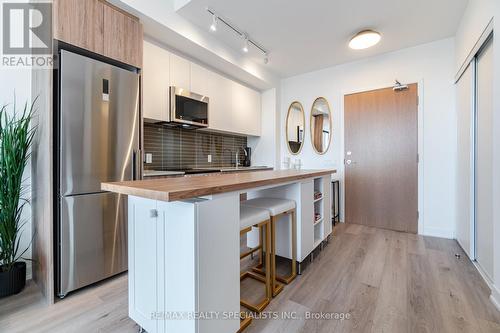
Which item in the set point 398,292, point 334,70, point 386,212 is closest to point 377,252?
point 398,292

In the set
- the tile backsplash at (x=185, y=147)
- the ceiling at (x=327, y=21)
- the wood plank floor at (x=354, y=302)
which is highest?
the ceiling at (x=327, y=21)

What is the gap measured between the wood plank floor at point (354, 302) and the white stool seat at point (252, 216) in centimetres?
62

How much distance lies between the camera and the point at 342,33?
9.46 feet

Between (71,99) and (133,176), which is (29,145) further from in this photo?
(133,176)

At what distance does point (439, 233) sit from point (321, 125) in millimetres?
2292

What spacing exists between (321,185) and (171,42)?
8.03 ft

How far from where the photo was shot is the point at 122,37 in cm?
202

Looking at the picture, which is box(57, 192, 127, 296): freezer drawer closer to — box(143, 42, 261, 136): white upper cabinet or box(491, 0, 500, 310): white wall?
box(143, 42, 261, 136): white upper cabinet

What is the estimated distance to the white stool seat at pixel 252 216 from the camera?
1425mm

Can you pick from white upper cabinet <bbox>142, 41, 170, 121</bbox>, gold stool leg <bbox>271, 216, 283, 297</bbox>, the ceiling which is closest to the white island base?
gold stool leg <bbox>271, 216, 283, 297</bbox>

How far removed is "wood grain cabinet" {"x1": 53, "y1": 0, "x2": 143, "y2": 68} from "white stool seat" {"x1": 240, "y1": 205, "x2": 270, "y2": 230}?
1723 millimetres

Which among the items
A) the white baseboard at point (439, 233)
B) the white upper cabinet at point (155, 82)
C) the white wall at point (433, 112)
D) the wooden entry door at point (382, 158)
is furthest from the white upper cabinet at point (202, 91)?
the white baseboard at point (439, 233)

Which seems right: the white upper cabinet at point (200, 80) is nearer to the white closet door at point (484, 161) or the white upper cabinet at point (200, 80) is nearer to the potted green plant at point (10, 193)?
the potted green plant at point (10, 193)

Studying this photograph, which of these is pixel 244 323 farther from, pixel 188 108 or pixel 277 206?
pixel 188 108
